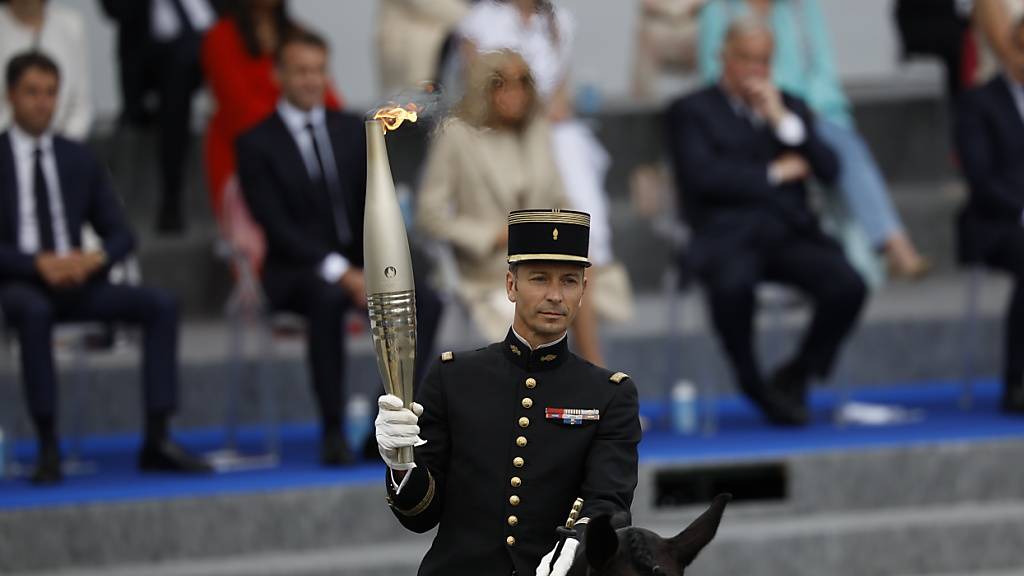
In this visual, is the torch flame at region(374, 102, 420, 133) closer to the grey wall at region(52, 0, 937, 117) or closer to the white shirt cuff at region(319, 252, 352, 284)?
the white shirt cuff at region(319, 252, 352, 284)

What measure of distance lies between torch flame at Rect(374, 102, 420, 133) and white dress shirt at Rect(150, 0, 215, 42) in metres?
6.02

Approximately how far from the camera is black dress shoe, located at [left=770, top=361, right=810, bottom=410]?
7.84 meters

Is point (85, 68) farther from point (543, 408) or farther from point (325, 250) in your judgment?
point (543, 408)

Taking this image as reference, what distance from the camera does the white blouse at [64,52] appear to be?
8.49 meters

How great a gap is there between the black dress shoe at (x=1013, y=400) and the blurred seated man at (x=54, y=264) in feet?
11.6

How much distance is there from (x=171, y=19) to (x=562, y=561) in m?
6.71

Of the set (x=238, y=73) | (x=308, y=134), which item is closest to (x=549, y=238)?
(x=308, y=134)

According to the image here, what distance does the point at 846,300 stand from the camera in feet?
25.4

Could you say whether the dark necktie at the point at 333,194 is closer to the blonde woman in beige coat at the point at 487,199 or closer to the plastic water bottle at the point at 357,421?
the blonde woman in beige coat at the point at 487,199

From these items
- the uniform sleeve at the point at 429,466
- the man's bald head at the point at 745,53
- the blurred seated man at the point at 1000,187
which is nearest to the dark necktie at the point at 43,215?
the man's bald head at the point at 745,53

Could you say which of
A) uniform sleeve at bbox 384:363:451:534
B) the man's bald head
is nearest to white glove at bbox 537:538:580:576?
uniform sleeve at bbox 384:363:451:534

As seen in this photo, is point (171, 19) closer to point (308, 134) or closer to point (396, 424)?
point (308, 134)

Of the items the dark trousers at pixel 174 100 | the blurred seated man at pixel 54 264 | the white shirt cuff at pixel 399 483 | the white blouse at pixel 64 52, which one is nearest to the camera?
the white shirt cuff at pixel 399 483

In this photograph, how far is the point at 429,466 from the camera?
379 centimetres
